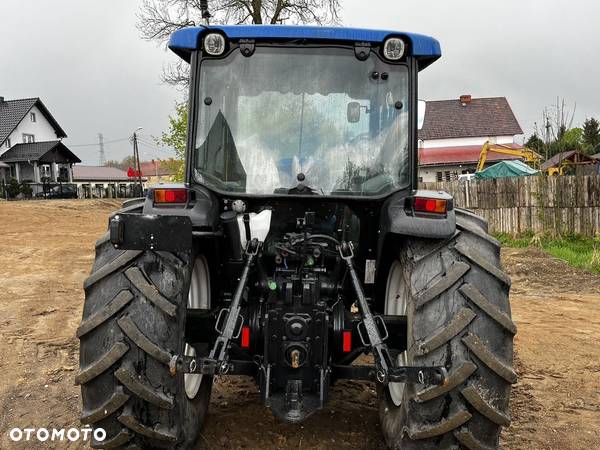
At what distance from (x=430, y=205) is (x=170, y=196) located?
1.38m

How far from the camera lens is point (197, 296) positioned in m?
3.53

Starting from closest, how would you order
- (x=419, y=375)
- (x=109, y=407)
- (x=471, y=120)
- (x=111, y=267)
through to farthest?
(x=419, y=375)
(x=109, y=407)
(x=111, y=267)
(x=471, y=120)

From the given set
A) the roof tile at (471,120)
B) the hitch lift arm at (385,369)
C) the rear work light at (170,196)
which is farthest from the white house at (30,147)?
the hitch lift arm at (385,369)

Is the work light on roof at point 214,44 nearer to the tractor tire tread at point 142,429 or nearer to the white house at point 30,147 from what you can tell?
the tractor tire tread at point 142,429

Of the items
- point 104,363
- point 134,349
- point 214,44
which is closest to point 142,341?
point 134,349

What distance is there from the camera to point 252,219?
3.33m

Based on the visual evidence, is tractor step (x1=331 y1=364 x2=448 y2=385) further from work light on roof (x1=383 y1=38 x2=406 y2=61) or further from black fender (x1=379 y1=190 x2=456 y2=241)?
work light on roof (x1=383 y1=38 x2=406 y2=61)

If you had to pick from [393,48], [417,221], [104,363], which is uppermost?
[393,48]

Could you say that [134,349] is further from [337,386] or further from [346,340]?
[337,386]

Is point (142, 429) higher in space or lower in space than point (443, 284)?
lower

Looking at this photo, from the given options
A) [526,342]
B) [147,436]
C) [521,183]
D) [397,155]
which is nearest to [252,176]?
[397,155]

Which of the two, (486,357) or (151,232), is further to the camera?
(151,232)

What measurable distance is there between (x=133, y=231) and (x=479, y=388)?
176 cm

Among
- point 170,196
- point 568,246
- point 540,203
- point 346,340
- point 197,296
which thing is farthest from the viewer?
point 540,203
